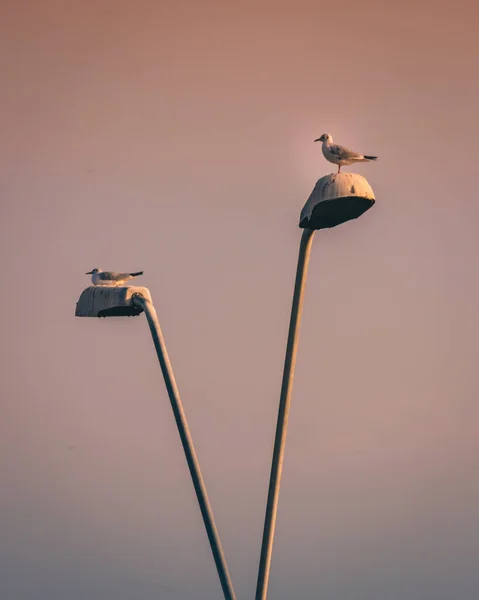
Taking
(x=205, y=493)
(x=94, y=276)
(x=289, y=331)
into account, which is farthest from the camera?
(x=94, y=276)

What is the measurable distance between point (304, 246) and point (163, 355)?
4386mm

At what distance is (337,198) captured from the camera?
1933cm

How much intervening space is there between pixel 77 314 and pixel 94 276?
10.6 ft

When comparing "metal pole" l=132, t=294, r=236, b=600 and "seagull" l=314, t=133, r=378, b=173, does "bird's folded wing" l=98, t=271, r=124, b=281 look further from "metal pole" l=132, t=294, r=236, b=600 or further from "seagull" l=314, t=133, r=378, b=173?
"seagull" l=314, t=133, r=378, b=173

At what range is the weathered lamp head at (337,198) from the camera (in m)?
19.3

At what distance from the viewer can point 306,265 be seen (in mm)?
20438

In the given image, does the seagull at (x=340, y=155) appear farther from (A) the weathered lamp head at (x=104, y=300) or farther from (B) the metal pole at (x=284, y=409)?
(A) the weathered lamp head at (x=104, y=300)

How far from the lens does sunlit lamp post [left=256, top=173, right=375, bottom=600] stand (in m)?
19.4

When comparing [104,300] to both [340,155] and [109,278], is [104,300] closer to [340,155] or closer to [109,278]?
[109,278]

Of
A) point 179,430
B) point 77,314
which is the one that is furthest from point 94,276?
point 179,430

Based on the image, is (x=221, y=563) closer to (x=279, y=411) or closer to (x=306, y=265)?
(x=279, y=411)

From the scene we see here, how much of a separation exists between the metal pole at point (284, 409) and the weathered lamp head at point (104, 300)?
4.15m

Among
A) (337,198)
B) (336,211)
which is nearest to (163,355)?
(336,211)

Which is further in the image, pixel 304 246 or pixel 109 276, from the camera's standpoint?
pixel 109 276
